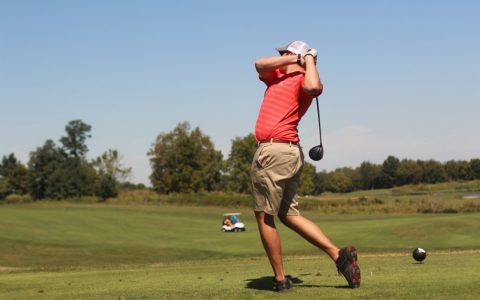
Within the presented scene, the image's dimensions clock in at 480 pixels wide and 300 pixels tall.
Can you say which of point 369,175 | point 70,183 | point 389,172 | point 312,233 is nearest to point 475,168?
point 389,172

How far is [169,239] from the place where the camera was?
3275cm

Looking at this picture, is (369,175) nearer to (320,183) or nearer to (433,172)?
(320,183)

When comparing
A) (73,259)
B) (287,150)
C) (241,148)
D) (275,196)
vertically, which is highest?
(241,148)

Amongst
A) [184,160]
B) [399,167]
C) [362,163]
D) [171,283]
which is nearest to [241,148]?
[184,160]

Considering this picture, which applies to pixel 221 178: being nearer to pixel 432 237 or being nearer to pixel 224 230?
pixel 224 230

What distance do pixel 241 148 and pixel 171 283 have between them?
10548cm

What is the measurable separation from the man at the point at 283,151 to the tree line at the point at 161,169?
325ft

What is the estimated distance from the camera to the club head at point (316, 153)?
6.55 m

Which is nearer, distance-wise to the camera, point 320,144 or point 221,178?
point 320,144

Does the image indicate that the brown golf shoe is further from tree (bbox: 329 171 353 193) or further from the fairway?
tree (bbox: 329 171 353 193)

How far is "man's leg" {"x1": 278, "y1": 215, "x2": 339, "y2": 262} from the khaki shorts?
250 mm

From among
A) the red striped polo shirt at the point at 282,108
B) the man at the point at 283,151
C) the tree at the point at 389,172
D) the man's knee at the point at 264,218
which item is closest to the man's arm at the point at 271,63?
the man at the point at 283,151

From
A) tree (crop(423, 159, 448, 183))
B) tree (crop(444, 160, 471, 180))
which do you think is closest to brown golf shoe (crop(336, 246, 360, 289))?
tree (crop(444, 160, 471, 180))

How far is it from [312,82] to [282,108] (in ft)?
1.38
